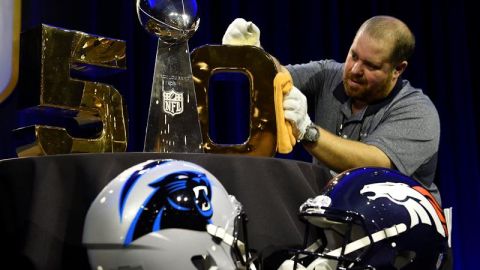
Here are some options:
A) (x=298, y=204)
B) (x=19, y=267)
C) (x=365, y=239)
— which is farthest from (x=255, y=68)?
(x=19, y=267)

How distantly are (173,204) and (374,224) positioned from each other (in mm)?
453

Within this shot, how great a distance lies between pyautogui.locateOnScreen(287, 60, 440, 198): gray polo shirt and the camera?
2371 millimetres

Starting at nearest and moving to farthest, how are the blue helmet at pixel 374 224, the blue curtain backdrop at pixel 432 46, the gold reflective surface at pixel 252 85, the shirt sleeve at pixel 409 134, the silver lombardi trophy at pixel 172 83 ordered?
the blue helmet at pixel 374 224
the silver lombardi trophy at pixel 172 83
the gold reflective surface at pixel 252 85
the shirt sleeve at pixel 409 134
the blue curtain backdrop at pixel 432 46

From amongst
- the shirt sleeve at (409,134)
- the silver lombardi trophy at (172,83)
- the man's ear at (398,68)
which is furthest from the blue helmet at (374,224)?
the man's ear at (398,68)

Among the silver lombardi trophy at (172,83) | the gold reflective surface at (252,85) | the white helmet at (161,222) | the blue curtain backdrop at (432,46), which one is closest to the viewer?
the white helmet at (161,222)

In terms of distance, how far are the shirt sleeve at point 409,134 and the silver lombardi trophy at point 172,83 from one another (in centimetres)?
86

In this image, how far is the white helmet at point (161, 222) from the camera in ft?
4.30

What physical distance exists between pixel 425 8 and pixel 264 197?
97.9 inches

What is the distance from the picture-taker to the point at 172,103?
1657mm

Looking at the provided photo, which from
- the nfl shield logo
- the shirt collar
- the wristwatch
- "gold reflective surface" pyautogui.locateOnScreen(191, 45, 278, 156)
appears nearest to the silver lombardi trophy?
the nfl shield logo

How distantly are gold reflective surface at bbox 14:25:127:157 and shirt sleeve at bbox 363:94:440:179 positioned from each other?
91cm

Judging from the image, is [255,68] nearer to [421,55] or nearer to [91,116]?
[91,116]

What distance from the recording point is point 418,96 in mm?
2535

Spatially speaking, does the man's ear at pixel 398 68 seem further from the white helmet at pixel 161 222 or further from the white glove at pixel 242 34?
the white helmet at pixel 161 222
